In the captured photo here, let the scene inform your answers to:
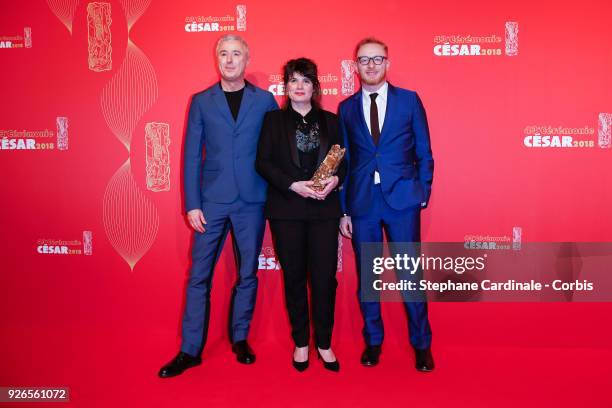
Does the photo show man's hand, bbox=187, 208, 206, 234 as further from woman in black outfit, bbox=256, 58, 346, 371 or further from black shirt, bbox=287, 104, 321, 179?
black shirt, bbox=287, 104, 321, 179

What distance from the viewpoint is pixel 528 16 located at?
10.6 feet

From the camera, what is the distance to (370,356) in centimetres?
305

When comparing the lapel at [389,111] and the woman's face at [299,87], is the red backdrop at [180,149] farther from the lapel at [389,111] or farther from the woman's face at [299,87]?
the woman's face at [299,87]

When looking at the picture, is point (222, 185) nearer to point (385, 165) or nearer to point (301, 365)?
point (385, 165)

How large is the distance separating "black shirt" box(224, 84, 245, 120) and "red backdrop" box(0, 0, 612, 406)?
46cm

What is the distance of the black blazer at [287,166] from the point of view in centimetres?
275

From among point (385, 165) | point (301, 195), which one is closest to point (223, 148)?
point (301, 195)

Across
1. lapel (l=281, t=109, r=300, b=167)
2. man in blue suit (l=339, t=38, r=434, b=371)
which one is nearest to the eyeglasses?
man in blue suit (l=339, t=38, r=434, b=371)

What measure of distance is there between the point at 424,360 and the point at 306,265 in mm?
965

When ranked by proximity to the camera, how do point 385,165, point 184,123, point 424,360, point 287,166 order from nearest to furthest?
point 287,166, point 385,165, point 424,360, point 184,123

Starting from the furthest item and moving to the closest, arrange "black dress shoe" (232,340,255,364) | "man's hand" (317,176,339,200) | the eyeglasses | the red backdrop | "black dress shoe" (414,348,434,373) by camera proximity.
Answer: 1. the red backdrop
2. "black dress shoe" (232,340,255,364)
3. "black dress shoe" (414,348,434,373)
4. the eyeglasses
5. "man's hand" (317,176,339,200)

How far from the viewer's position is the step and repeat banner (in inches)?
128

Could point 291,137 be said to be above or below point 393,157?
above

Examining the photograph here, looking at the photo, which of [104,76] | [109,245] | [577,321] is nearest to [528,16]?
[577,321]
